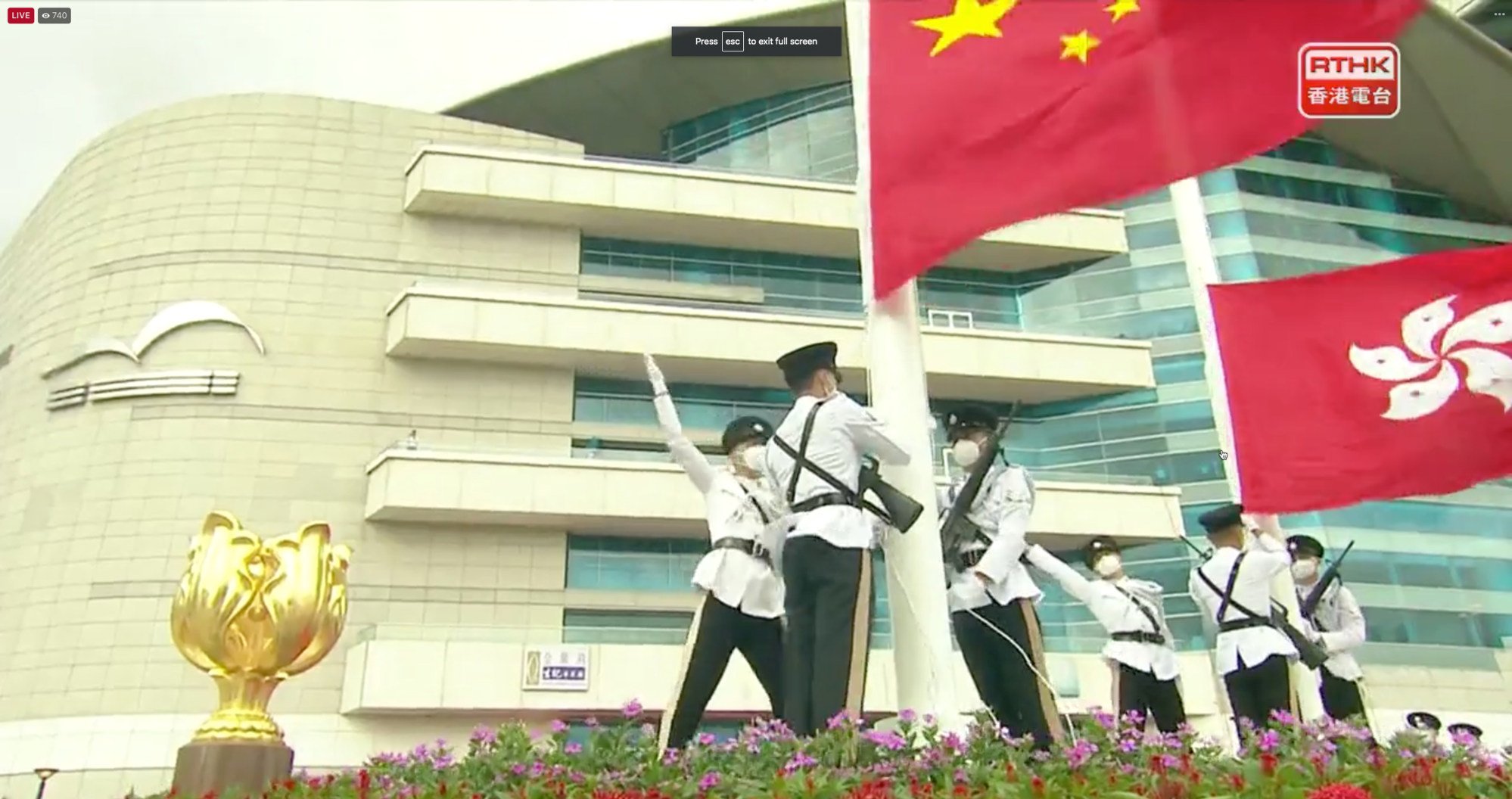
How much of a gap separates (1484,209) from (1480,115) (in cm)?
294

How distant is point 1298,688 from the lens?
6.28 m

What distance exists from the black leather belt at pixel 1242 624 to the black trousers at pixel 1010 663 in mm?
1455

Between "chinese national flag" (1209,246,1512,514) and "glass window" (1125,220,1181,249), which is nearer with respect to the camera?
"chinese national flag" (1209,246,1512,514)

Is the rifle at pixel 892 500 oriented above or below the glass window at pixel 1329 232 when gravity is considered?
below

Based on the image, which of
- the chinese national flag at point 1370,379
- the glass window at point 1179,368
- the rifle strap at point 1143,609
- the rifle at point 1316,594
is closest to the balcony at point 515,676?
the glass window at point 1179,368

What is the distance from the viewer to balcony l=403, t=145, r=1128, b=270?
67.3 feet

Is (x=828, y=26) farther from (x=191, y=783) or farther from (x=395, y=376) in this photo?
(x=191, y=783)

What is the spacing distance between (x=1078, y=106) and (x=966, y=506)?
6.28 feet

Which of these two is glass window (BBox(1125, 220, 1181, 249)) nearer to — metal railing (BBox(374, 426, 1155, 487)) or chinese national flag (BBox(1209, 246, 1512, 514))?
metal railing (BBox(374, 426, 1155, 487))

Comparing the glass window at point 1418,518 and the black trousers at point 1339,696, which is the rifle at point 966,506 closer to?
the black trousers at point 1339,696

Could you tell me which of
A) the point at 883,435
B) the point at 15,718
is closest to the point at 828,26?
the point at 15,718

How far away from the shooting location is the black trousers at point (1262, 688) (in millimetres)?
5996

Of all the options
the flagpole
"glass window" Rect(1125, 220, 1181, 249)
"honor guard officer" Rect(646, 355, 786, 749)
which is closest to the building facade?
"glass window" Rect(1125, 220, 1181, 249)

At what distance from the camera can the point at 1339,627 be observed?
24.5 ft
